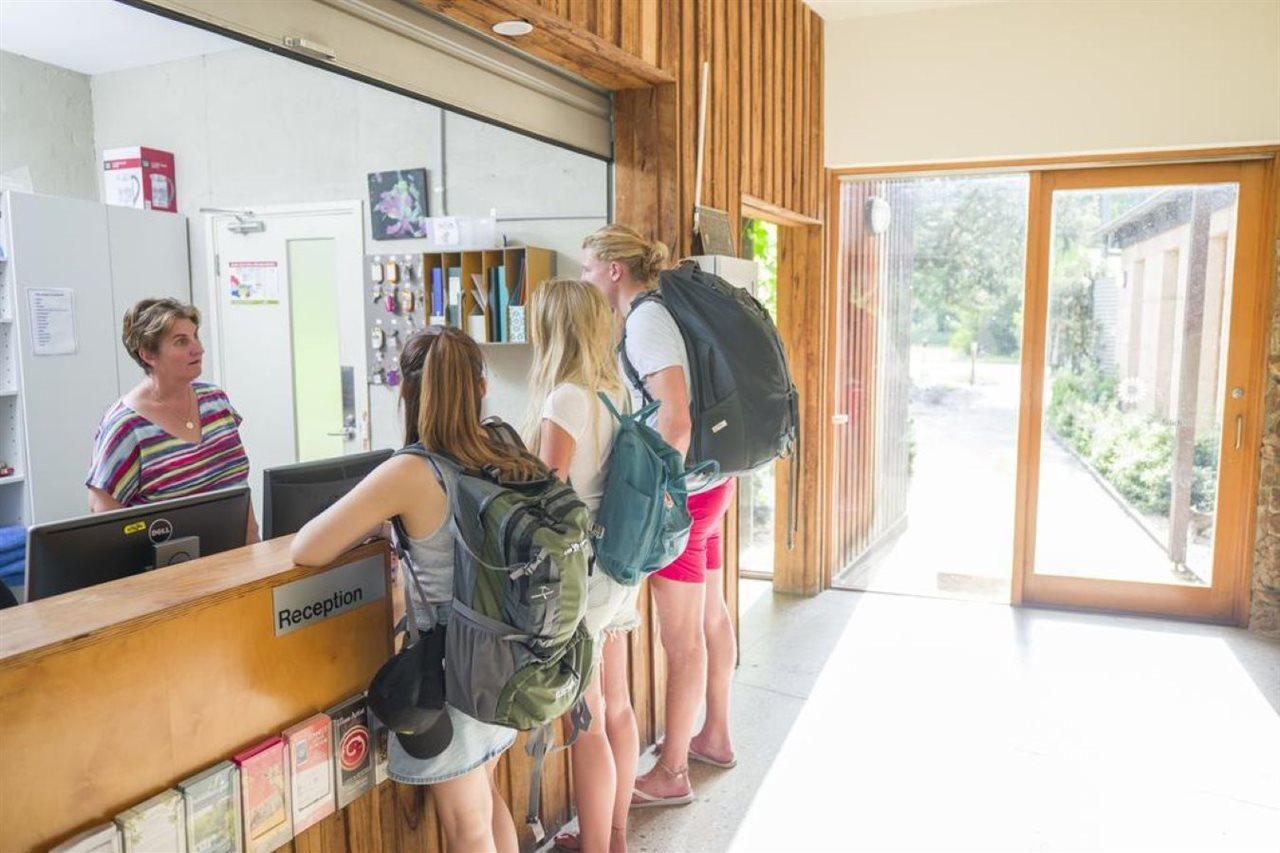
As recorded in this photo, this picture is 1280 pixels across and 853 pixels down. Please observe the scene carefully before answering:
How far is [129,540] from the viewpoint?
1.82 metres

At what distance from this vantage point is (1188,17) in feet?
14.1

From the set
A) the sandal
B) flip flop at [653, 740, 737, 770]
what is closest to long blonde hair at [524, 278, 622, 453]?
the sandal

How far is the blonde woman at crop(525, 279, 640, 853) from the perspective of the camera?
7.12 feet

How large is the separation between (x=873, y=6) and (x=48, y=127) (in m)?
4.53

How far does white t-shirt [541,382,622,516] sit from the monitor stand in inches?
32.4

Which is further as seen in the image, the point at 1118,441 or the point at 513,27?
the point at 1118,441

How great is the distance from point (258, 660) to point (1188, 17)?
4869 mm

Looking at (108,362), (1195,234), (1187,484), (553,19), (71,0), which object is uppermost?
(71,0)

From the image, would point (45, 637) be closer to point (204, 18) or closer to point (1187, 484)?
point (204, 18)

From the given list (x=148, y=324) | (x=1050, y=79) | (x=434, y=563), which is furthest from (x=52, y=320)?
(x=1050, y=79)

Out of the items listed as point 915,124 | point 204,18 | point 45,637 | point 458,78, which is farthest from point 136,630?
point 915,124

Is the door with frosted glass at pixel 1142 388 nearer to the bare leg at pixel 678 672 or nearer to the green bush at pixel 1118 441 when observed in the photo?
the green bush at pixel 1118 441

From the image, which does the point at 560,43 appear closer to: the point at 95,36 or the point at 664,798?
the point at 664,798

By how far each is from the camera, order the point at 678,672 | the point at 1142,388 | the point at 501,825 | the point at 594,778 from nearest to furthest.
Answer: the point at 501,825 → the point at 594,778 → the point at 678,672 → the point at 1142,388
